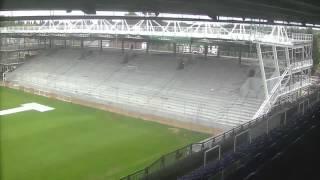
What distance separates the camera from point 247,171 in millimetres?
9477

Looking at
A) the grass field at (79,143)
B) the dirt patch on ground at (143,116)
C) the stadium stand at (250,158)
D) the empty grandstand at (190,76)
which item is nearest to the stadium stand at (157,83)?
the empty grandstand at (190,76)

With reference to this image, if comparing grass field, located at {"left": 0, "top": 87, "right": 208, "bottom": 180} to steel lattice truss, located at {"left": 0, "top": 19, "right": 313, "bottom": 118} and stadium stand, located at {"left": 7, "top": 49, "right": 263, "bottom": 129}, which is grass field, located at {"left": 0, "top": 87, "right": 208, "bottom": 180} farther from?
steel lattice truss, located at {"left": 0, "top": 19, "right": 313, "bottom": 118}

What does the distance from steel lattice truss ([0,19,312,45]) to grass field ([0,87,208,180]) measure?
588 cm

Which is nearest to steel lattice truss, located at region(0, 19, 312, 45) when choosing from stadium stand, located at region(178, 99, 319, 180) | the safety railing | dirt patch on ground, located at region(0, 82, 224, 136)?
dirt patch on ground, located at region(0, 82, 224, 136)

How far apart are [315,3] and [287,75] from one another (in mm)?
15063

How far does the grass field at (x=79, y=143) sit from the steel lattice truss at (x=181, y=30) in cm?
588

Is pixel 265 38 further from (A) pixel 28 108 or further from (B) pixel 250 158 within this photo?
(A) pixel 28 108

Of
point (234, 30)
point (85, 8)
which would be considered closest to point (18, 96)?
point (234, 30)

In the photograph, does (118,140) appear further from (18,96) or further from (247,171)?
(18,96)

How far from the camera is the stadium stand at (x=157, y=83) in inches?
997

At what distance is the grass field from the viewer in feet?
52.0

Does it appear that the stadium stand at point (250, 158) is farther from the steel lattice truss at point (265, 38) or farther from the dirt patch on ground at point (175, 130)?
the steel lattice truss at point (265, 38)

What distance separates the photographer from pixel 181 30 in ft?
91.0

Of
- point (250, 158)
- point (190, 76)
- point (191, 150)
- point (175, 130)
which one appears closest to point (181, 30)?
point (190, 76)
